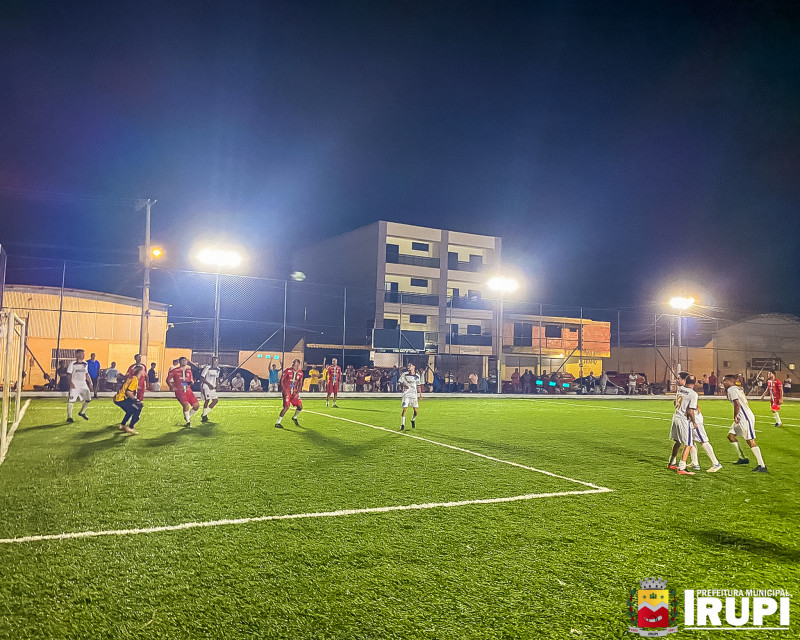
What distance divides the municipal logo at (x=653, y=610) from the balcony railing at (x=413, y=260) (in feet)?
151

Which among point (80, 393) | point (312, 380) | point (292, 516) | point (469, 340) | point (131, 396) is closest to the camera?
point (292, 516)

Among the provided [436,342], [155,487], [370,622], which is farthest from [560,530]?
[436,342]

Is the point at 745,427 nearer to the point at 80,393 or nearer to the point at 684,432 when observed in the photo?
the point at 684,432

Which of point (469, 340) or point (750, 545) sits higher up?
point (469, 340)

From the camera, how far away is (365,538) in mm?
5648

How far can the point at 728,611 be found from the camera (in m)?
4.21

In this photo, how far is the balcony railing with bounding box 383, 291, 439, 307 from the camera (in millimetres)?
48106

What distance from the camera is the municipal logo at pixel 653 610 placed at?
154 inches

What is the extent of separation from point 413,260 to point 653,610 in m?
47.4

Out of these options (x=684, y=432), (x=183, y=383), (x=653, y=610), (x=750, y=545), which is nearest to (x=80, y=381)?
(x=183, y=383)

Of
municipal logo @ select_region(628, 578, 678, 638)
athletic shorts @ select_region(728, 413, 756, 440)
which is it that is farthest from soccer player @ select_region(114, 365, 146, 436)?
athletic shorts @ select_region(728, 413, 756, 440)

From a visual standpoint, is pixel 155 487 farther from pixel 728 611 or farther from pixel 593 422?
pixel 593 422

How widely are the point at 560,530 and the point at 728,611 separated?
2.01 m

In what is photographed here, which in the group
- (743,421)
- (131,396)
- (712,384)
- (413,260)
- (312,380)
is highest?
(413,260)
